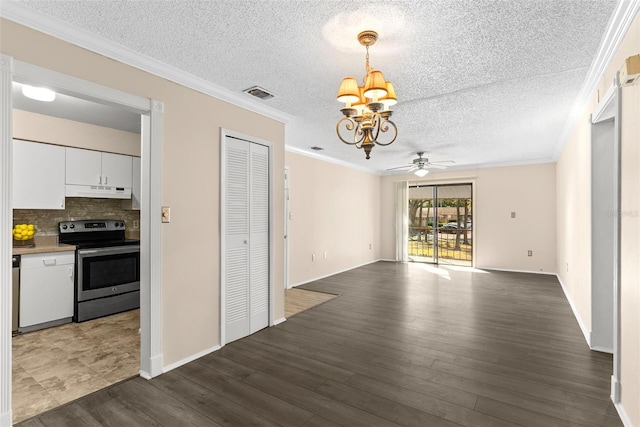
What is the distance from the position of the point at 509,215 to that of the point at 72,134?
823 centimetres

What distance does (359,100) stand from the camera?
2.29 m

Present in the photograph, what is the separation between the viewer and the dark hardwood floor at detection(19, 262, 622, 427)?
6.79 ft

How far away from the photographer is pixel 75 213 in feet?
14.4

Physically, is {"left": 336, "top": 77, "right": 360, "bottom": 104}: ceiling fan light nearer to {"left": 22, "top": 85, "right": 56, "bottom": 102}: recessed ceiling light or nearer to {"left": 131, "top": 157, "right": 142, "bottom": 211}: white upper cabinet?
{"left": 22, "top": 85, "right": 56, "bottom": 102}: recessed ceiling light

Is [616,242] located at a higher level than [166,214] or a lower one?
lower

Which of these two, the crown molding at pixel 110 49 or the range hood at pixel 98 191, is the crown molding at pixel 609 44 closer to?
the crown molding at pixel 110 49

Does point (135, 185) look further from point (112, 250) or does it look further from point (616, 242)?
Result: point (616, 242)

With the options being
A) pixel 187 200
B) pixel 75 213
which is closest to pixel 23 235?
pixel 75 213

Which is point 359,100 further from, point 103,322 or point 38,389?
point 103,322

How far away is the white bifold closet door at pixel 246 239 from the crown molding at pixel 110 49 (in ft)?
1.57

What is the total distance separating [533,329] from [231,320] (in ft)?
11.1

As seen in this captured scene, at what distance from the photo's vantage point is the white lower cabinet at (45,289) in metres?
3.53

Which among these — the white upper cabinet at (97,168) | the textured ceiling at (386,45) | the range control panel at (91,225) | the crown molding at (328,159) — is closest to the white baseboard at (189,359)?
the textured ceiling at (386,45)

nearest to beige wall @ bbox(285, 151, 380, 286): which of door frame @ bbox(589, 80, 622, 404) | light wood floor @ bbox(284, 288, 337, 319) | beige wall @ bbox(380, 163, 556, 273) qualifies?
light wood floor @ bbox(284, 288, 337, 319)
